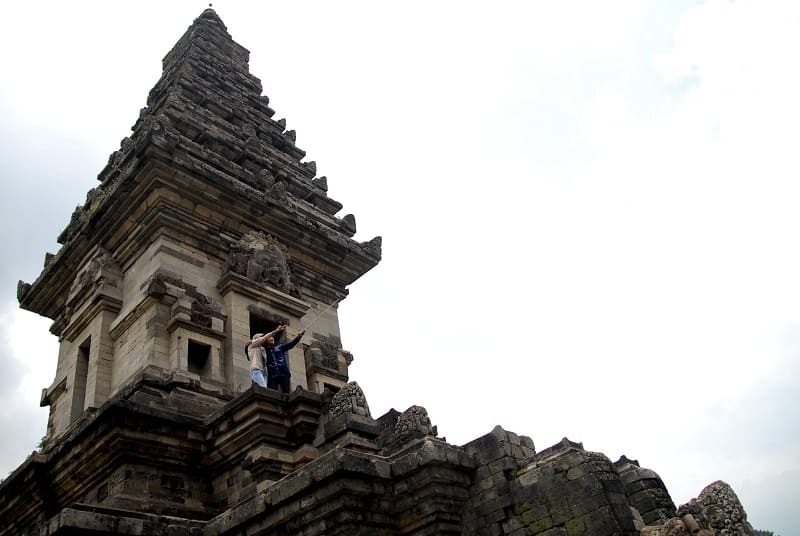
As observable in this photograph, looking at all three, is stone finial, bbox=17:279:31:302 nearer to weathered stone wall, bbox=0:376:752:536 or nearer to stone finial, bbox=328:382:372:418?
weathered stone wall, bbox=0:376:752:536

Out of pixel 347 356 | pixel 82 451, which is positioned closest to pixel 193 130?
pixel 347 356

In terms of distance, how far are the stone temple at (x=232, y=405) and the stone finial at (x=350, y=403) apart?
0.9 inches

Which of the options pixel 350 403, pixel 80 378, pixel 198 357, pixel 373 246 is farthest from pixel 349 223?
pixel 350 403

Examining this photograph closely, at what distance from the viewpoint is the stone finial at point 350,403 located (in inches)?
354

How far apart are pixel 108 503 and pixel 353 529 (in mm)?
4197

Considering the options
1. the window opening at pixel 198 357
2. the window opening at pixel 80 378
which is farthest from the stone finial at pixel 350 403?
the window opening at pixel 80 378

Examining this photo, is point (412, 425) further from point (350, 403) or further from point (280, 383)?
point (280, 383)

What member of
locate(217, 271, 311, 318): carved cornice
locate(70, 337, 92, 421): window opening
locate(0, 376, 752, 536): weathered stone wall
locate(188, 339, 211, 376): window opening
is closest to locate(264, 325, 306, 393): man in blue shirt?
locate(0, 376, 752, 536): weathered stone wall

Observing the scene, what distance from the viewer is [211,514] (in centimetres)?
975

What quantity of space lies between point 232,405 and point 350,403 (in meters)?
1.94

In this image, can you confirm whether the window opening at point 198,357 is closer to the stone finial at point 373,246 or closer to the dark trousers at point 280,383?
the dark trousers at point 280,383

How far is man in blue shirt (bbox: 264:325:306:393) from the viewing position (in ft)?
37.1

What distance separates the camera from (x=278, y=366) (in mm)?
11367

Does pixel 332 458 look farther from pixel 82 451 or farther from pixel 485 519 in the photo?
pixel 82 451
